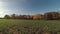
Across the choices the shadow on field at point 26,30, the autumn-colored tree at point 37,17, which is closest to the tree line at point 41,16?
the autumn-colored tree at point 37,17

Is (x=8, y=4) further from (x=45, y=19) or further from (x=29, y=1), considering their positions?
(x=45, y=19)

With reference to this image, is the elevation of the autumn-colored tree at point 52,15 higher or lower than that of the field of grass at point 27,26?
higher

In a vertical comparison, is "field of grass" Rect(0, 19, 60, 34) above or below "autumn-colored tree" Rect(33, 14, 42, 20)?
below

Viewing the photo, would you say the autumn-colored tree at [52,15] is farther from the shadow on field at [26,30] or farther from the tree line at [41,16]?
the shadow on field at [26,30]

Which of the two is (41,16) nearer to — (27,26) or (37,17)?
(37,17)

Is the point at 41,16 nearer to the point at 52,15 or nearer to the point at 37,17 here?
the point at 37,17

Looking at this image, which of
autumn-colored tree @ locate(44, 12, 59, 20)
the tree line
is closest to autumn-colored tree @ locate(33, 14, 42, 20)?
the tree line

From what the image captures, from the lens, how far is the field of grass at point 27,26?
3681mm

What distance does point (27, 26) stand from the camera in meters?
3.75

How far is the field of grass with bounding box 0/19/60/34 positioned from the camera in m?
3.68

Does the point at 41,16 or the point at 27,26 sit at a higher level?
the point at 41,16

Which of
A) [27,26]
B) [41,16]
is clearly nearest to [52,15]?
[41,16]

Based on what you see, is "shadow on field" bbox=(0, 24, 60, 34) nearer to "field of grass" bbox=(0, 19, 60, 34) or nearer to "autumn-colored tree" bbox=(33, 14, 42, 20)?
"field of grass" bbox=(0, 19, 60, 34)

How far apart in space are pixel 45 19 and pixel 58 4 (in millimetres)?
463
